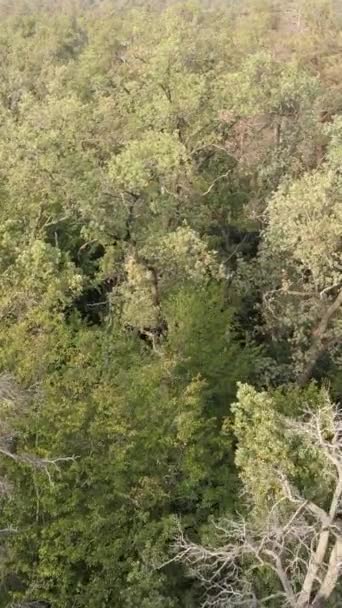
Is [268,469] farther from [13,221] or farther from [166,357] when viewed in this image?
[13,221]

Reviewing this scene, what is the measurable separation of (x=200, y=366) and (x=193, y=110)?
9756mm

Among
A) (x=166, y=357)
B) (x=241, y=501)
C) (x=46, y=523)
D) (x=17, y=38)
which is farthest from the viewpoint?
(x=17, y=38)

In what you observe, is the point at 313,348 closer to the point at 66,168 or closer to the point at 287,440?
the point at 287,440

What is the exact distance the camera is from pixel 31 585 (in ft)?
58.9

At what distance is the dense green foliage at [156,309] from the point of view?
18750mm

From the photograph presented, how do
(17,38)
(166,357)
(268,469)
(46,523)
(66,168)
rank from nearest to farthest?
(268,469) < (46,523) < (166,357) < (66,168) < (17,38)

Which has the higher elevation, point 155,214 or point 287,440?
point 155,214

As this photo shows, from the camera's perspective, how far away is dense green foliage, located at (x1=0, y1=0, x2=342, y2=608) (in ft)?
61.5

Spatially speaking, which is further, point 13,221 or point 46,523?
point 13,221

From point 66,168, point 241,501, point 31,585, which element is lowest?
point 241,501

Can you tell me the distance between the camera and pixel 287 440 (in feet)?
62.5

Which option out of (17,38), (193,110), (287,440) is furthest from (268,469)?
(17,38)

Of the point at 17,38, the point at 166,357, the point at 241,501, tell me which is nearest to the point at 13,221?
the point at 166,357

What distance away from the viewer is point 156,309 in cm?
2542
